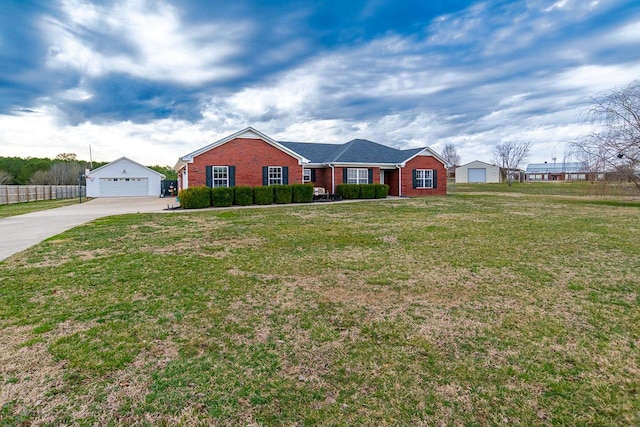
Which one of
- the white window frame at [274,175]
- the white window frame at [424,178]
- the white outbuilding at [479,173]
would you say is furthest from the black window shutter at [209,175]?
the white outbuilding at [479,173]

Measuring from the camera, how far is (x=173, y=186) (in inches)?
1367

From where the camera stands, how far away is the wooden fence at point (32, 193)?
23.7m

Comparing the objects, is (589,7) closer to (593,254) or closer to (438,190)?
(593,254)

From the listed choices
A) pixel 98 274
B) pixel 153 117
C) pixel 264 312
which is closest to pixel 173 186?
pixel 153 117

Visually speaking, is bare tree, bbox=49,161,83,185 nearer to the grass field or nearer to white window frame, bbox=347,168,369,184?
white window frame, bbox=347,168,369,184

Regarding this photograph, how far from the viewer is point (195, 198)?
1727cm

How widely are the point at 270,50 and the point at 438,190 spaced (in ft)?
55.6

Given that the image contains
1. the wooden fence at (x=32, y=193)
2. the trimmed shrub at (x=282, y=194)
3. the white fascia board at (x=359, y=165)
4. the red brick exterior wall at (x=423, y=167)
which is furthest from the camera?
the red brick exterior wall at (x=423, y=167)

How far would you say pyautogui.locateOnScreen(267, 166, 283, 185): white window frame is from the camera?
70.0 feet

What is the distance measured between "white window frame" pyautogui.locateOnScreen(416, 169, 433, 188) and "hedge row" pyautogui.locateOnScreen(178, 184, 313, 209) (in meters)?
9.62

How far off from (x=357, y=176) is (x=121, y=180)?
22.9 metres

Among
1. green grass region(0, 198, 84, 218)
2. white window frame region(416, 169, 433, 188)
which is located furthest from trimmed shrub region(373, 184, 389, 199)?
green grass region(0, 198, 84, 218)

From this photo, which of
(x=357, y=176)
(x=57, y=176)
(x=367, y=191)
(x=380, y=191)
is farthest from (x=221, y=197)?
(x=57, y=176)

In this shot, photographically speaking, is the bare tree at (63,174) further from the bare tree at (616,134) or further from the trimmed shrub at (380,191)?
the bare tree at (616,134)
